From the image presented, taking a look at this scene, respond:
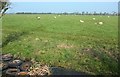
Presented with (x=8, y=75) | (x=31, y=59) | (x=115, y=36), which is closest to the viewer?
(x=8, y=75)

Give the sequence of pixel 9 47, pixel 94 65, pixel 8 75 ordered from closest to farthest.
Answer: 1. pixel 8 75
2. pixel 94 65
3. pixel 9 47

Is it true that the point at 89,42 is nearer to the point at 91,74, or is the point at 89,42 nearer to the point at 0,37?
the point at 91,74

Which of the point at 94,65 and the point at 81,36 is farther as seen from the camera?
the point at 81,36

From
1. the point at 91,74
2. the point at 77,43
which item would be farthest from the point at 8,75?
the point at 77,43

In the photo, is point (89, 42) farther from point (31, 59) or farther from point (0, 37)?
point (0, 37)

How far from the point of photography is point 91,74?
17.0 m

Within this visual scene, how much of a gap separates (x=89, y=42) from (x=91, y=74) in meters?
7.58

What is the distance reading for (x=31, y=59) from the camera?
65.9 ft

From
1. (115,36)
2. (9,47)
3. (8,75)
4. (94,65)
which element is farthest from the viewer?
(115,36)

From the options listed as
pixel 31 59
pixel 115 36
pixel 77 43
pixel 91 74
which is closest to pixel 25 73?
pixel 31 59

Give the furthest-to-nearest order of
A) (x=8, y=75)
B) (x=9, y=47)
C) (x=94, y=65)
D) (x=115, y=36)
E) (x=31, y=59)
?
(x=115, y=36) < (x=9, y=47) < (x=31, y=59) < (x=94, y=65) < (x=8, y=75)

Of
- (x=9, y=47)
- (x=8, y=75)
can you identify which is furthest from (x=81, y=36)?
(x=8, y=75)

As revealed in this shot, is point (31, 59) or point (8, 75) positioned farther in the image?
point (31, 59)

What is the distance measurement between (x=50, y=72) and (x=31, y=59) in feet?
10.7
